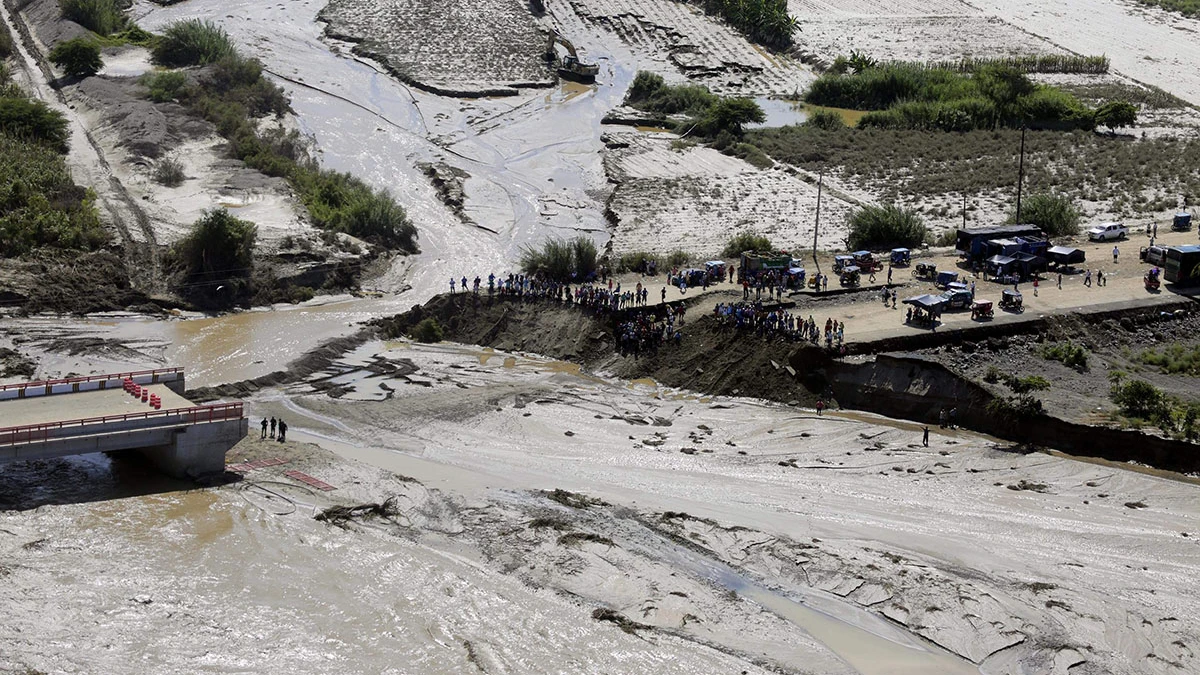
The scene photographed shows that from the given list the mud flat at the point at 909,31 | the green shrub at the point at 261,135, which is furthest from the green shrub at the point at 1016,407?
the mud flat at the point at 909,31

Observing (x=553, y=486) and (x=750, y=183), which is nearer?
(x=553, y=486)

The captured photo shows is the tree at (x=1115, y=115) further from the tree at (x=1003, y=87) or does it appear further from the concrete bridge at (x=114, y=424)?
the concrete bridge at (x=114, y=424)

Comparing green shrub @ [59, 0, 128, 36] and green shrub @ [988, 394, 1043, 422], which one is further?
green shrub @ [59, 0, 128, 36]

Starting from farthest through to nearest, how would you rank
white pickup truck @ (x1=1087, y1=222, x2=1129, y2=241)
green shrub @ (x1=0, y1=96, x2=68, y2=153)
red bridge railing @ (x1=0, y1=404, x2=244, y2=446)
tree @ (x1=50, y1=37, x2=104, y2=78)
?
1. tree @ (x1=50, y1=37, x2=104, y2=78)
2. green shrub @ (x1=0, y1=96, x2=68, y2=153)
3. white pickup truck @ (x1=1087, y1=222, x2=1129, y2=241)
4. red bridge railing @ (x1=0, y1=404, x2=244, y2=446)

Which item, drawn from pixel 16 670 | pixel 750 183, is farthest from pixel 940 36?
pixel 16 670

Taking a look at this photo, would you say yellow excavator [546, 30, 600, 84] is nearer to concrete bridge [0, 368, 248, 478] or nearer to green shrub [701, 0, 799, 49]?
green shrub [701, 0, 799, 49]

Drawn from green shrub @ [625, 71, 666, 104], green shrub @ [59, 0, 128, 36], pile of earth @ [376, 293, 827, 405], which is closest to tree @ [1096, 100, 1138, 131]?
green shrub @ [625, 71, 666, 104]

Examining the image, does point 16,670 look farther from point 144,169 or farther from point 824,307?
point 144,169
